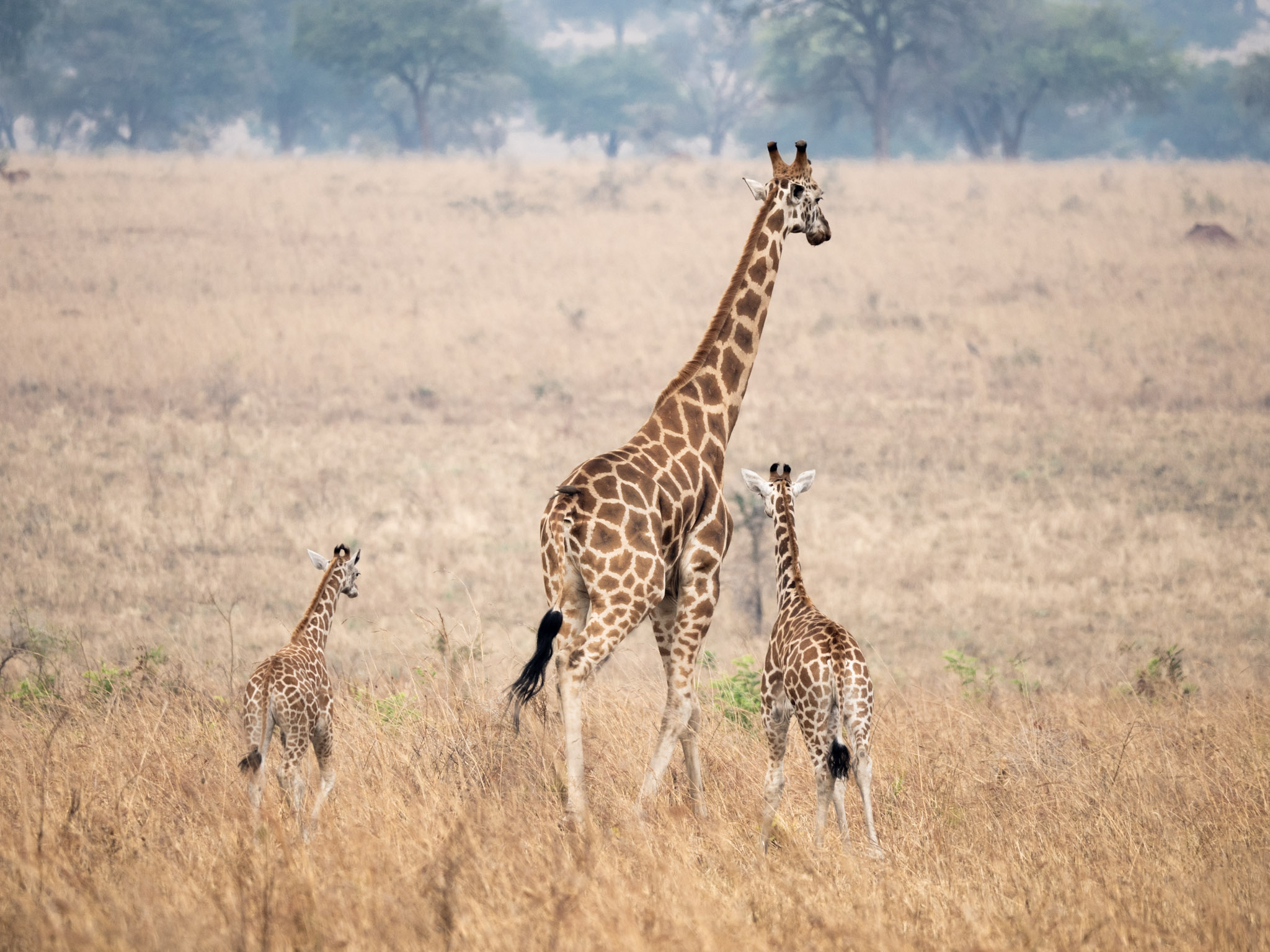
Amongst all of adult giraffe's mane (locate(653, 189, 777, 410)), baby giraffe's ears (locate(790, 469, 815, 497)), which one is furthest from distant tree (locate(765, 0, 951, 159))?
baby giraffe's ears (locate(790, 469, 815, 497))

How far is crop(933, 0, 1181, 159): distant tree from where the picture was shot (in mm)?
52906

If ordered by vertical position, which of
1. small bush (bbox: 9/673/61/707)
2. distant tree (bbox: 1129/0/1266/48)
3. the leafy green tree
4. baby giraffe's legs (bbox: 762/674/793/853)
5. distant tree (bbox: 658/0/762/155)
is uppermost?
distant tree (bbox: 1129/0/1266/48)

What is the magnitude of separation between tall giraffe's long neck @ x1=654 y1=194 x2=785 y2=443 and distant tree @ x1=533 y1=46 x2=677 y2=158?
6491 cm

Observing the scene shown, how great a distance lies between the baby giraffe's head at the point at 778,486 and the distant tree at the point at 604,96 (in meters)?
65.4

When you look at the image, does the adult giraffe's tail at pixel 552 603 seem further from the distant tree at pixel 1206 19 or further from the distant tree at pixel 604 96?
the distant tree at pixel 1206 19

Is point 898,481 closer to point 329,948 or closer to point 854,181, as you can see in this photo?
point 329,948

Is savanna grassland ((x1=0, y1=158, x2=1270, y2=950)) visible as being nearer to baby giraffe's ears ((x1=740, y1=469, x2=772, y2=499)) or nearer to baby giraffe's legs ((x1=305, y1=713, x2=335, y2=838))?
baby giraffe's legs ((x1=305, y1=713, x2=335, y2=838))

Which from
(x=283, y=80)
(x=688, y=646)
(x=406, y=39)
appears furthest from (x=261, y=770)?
(x=283, y=80)

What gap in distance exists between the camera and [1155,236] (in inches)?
1174

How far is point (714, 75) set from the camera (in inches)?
3374

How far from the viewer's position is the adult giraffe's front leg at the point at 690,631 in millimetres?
5645

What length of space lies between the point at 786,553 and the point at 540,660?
5.51 feet

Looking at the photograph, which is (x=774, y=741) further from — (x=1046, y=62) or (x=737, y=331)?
(x=1046, y=62)

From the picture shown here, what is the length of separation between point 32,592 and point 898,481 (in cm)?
1069
